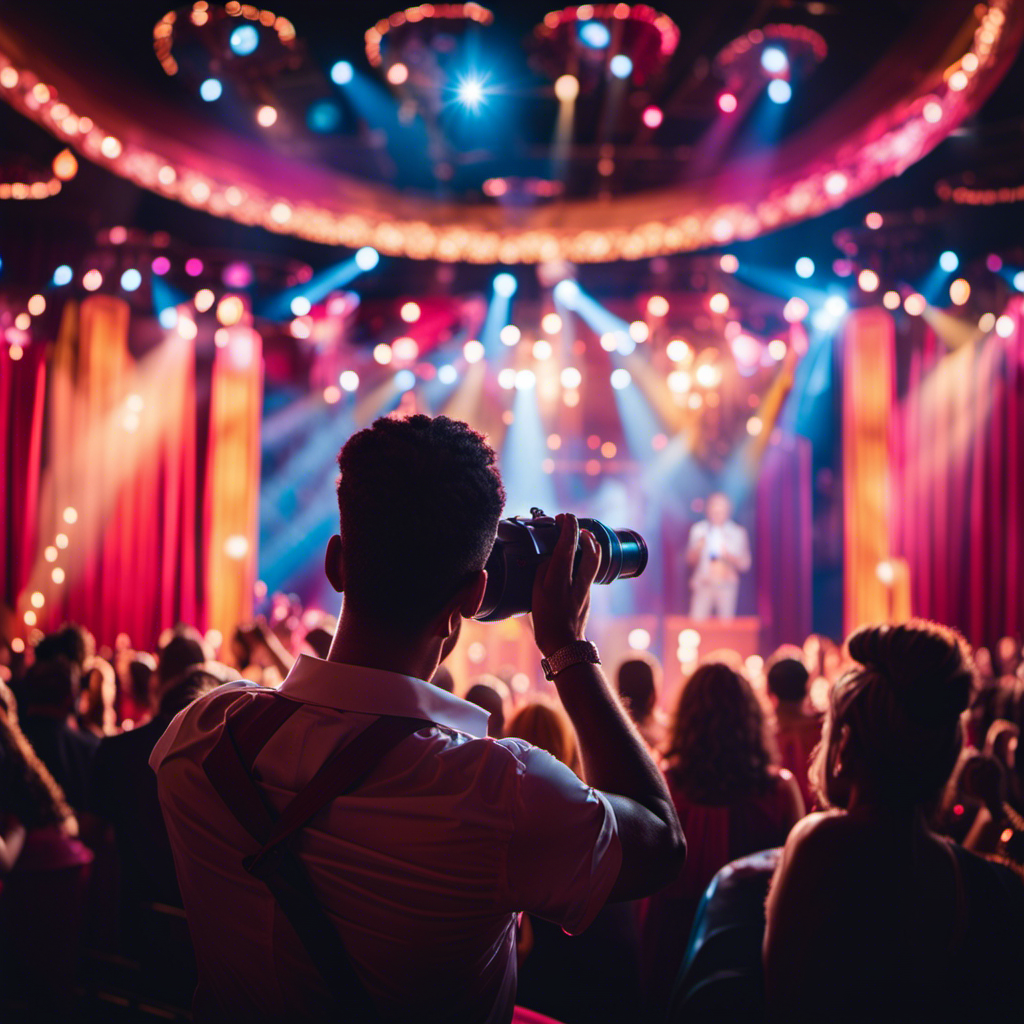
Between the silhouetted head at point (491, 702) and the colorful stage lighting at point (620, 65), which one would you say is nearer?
the silhouetted head at point (491, 702)

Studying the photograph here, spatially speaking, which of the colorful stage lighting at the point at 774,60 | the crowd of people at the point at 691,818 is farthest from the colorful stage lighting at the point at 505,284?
the crowd of people at the point at 691,818

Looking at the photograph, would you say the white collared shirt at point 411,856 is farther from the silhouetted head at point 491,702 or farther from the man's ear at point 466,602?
the silhouetted head at point 491,702

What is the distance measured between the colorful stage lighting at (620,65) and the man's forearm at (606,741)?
6.49 metres

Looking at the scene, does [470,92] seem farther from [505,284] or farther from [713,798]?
[713,798]

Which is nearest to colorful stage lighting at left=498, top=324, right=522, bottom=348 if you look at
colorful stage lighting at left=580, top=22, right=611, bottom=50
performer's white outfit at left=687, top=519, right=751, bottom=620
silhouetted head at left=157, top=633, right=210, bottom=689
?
performer's white outfit at left=687, top=519, right=751, bottom=620

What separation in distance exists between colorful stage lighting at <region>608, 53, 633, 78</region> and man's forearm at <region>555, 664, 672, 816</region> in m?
6.49

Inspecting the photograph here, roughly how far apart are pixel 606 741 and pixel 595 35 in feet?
20.7

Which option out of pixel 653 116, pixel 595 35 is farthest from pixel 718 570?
pixel 595 35

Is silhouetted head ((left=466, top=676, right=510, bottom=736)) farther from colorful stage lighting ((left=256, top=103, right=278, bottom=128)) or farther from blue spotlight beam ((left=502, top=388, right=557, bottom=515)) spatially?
blue spotlight beam ((left=502, top=388, right=557, bottom=515))

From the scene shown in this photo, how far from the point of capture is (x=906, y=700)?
4.40ft

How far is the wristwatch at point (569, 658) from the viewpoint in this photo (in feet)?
3.20

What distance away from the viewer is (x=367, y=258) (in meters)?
9.16

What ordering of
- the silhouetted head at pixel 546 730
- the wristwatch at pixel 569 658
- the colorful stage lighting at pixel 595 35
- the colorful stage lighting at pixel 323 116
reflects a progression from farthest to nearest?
the colorful stage lighting at pixel 323 116
the colorful stage lighting at pixel 595 35
the silhouetted head at pixel 546 730
the wristwatch at pixel 569 658

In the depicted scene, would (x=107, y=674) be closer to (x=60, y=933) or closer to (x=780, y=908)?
(x=60, y=933)
